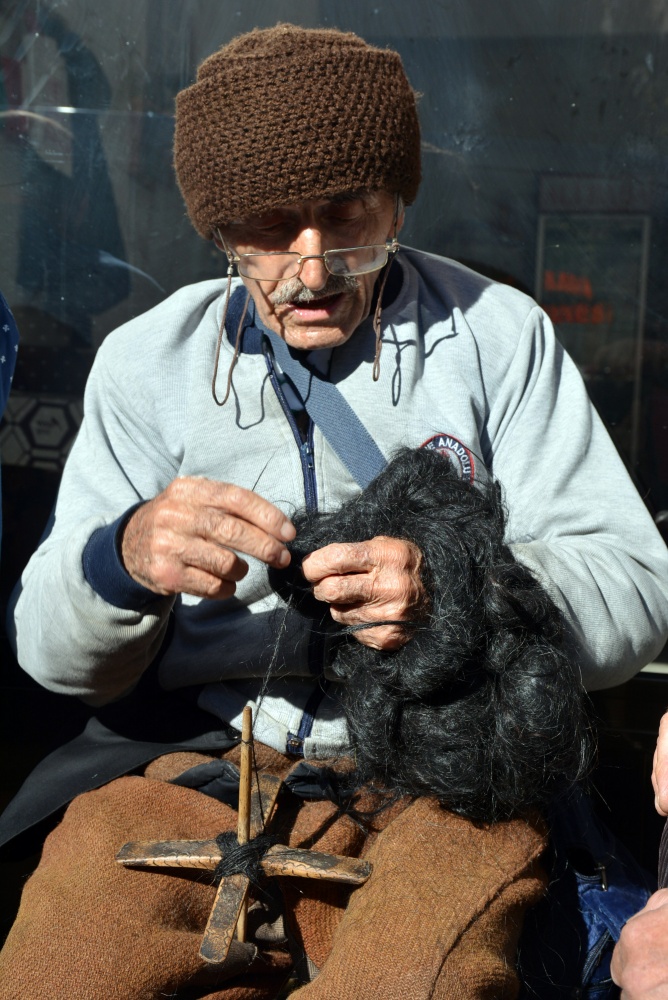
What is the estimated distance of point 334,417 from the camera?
1.79 meters

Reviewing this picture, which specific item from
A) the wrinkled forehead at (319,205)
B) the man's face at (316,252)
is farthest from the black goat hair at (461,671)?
the wrinkled forehead at (319,205)

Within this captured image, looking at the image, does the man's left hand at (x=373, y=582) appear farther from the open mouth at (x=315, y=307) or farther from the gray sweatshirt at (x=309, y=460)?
the open mouth at (x=315, y=307)

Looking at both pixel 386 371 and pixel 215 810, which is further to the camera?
pixel 386 371

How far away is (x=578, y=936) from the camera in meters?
1.64

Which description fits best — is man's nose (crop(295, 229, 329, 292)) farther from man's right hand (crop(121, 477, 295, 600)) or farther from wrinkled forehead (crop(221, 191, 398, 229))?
man's right hand (crop(121, 477, 295, 600))

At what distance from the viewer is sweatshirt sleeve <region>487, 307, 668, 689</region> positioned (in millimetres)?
1597

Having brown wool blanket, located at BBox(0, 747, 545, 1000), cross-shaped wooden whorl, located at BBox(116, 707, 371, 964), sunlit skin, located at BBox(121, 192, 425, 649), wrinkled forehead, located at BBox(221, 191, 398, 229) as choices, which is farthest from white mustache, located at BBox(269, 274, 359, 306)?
brown wool blanket, located at BBox(0, 747, 545, 1000)

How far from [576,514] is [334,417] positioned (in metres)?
0.47

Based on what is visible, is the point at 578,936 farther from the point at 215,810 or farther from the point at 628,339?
the point at 628,339

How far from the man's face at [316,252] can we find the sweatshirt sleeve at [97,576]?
318 mm

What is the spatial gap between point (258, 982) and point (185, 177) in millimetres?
1347

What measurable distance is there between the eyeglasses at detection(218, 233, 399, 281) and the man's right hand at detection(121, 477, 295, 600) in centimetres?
48

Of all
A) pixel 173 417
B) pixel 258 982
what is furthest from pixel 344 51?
pixel 258 982

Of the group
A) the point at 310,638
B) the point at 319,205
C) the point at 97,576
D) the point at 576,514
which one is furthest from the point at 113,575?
the point at 576,514
